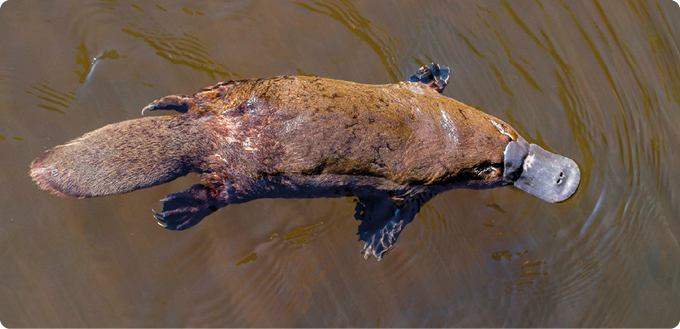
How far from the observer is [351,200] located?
11.3ft

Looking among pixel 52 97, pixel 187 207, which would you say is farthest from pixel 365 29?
pixel 52 97

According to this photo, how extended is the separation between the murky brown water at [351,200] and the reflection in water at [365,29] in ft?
0.06

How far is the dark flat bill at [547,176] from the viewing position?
303 centimetres

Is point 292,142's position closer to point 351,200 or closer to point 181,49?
point 351,200

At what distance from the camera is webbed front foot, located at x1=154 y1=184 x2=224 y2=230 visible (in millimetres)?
3027

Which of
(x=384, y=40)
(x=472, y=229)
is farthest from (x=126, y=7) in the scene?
(x=472, y=229)

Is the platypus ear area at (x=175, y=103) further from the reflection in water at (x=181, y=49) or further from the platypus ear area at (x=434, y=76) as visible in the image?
the platypus ear area at (x=434, y=76)

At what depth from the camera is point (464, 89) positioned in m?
3.78

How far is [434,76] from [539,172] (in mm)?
1391

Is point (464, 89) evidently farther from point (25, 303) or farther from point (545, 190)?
point (25, 303)

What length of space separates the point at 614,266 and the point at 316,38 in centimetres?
411

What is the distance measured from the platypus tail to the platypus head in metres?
2.50

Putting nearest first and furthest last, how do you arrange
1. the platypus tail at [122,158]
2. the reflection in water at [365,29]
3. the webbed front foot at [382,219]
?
the platypus tail at [122,158], the webbed front foot at [382,219], the reflection in water at [365,29]

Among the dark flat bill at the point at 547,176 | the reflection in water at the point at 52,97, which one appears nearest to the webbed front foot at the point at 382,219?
the dark flat bill at the point at 547,176
